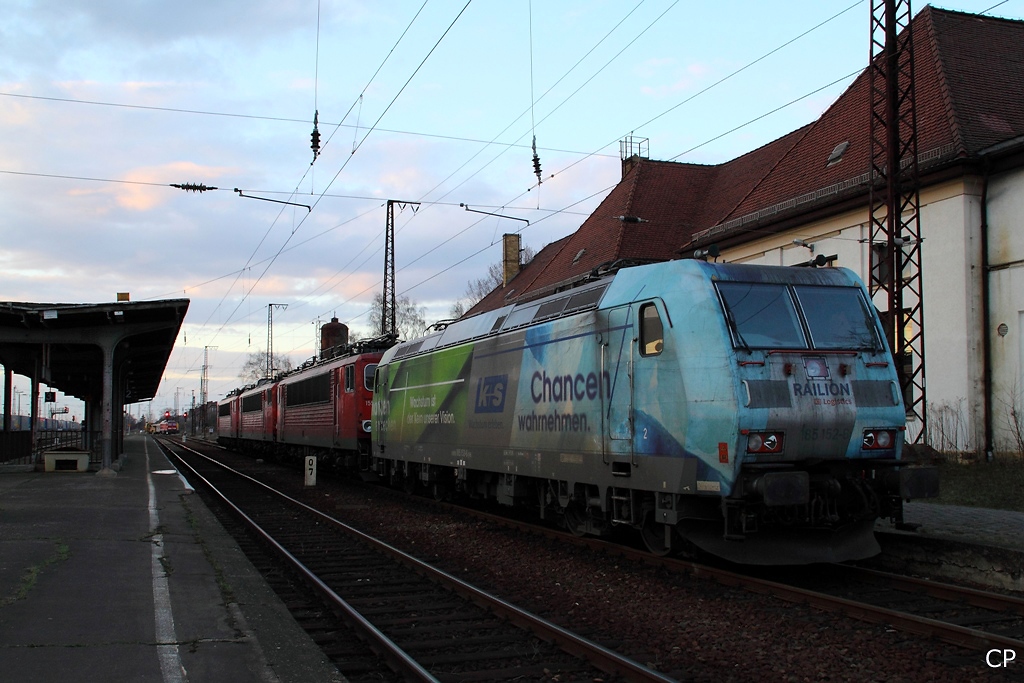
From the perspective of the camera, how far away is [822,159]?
24031mm

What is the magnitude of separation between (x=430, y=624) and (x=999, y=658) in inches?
176

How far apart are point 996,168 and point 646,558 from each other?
14079mm

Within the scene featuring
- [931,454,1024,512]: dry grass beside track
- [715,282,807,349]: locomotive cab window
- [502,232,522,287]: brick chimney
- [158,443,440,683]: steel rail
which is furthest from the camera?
[502,232,522,287]: brick chimney

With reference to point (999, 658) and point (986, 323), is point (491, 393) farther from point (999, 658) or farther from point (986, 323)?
point (986, 323)

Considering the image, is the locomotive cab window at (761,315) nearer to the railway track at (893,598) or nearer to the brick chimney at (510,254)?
the railway track at (893,598)

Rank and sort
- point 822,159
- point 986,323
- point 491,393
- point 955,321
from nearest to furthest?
1. point 491,393
2. point 986,323
3. point 955,321
4. point 822,159

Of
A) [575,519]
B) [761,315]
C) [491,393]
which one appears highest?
[761,315]

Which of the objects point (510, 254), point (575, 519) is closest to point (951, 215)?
point (575, 519)

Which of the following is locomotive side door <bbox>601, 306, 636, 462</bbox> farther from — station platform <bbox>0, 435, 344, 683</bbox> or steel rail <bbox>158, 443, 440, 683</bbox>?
station platform <bbox>0, 435, 344, 683</bbox>

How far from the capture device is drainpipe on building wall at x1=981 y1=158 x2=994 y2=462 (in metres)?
18.2

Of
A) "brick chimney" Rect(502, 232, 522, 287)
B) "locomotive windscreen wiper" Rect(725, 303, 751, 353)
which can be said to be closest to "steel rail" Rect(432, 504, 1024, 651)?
"locomotive windscreen wiper" Rect(725, 303, 751, 353)

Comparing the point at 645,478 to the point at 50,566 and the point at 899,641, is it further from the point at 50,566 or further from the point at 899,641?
the point at 50,566

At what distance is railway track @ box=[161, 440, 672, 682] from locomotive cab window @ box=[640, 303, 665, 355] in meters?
3.07

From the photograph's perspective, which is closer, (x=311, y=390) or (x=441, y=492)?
(x=441, y=492)
